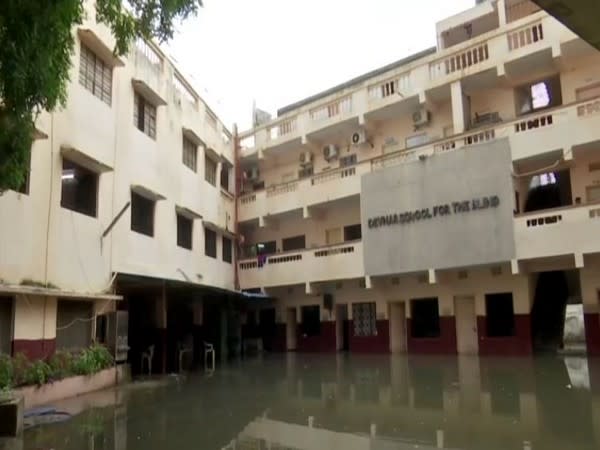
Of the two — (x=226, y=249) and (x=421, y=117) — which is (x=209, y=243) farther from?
(x=421, y=117)

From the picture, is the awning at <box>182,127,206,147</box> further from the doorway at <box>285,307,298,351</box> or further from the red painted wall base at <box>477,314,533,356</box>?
the red painted wall base at <box>477,314,533,356</box>

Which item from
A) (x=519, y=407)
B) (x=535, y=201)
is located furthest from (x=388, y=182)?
(x=519, y=407)

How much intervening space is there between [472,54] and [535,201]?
4502mm

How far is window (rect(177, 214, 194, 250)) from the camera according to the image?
1616cm

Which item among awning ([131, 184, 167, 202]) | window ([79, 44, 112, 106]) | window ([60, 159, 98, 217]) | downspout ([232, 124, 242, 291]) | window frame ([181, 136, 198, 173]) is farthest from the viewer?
downspout ([232, 124, 242, 291])

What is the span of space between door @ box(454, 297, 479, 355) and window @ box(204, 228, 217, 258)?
314 inches

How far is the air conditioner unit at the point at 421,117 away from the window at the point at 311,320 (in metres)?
7.40

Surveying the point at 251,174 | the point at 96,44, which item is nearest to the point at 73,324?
the point at 96,44

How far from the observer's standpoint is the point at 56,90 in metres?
5.28

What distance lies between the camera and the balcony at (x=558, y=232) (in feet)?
43.2

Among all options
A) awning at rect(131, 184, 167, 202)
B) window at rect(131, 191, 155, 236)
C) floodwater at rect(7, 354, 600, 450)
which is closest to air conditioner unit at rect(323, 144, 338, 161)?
awning at rect(131, 184, 167, 202)

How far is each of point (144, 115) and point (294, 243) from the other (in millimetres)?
8350

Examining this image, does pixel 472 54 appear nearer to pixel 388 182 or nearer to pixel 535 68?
pixel 535 68

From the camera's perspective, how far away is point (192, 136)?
16.9 meters
